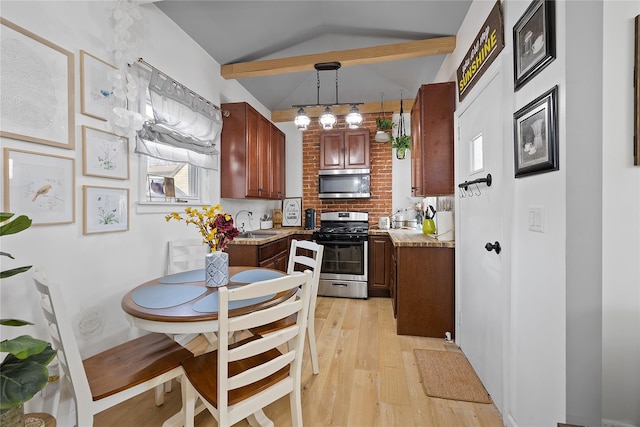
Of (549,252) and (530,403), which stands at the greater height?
(549,252)

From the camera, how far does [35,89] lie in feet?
4.36

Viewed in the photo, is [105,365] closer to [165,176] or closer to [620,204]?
[165,176]

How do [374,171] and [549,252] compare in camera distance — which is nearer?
[549,252]

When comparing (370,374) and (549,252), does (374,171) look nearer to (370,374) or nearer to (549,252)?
(370,374)

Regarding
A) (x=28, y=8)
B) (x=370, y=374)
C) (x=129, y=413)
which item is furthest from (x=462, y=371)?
(x=28, y=8)

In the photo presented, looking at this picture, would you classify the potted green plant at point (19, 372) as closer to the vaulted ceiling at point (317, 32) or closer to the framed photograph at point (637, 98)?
the framed photograph at point (637, 98)

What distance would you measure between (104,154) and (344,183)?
117 inches

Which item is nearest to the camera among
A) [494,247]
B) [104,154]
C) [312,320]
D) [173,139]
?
[494,247]

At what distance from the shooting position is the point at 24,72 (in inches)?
50.6

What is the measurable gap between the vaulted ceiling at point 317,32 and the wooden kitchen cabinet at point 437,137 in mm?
460

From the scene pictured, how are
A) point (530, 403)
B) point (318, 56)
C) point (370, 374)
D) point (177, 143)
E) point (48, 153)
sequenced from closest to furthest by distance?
point (530, 403) → point (48, 153) → point (370, 374) → point (177, 143) → point (318, 56)

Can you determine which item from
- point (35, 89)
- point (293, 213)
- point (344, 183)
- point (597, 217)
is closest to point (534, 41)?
point (597, 217)

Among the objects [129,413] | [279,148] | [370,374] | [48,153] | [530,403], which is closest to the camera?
[530,403]

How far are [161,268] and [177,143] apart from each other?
41.6 inches
